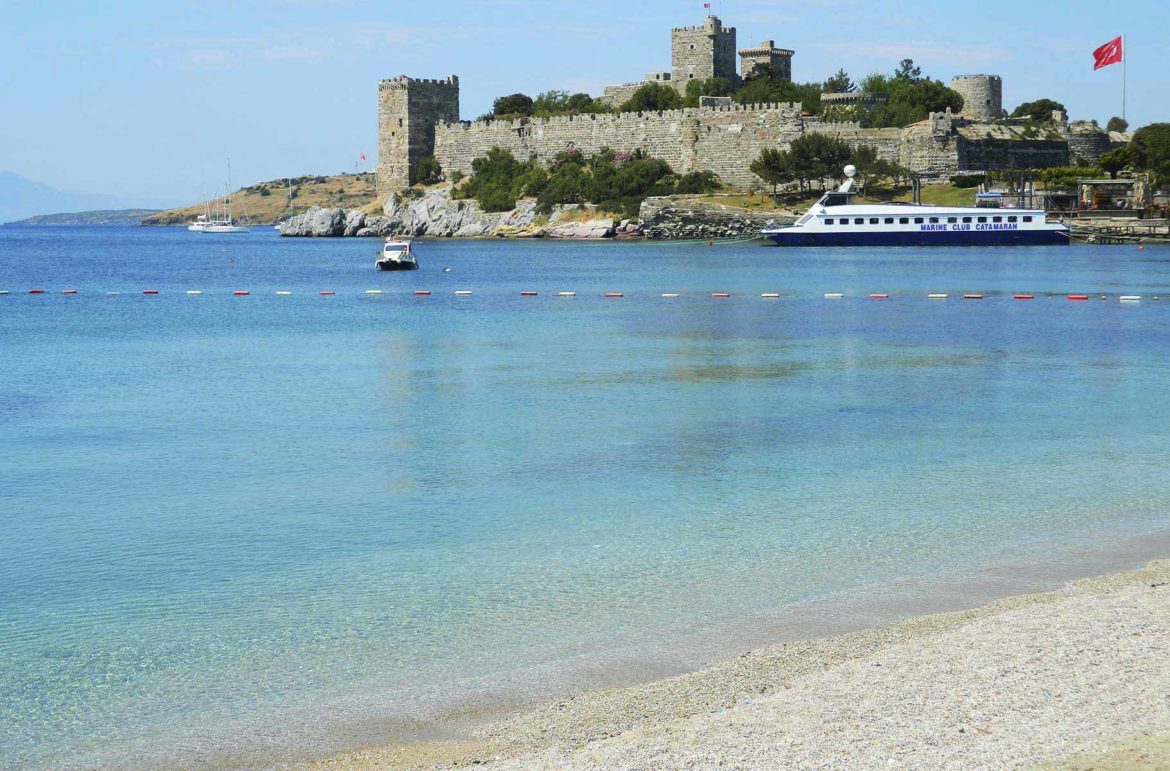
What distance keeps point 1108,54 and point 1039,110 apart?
2443 centimetres

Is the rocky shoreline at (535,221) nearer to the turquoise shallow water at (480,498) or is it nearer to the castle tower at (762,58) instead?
the castle tower at (762,58)

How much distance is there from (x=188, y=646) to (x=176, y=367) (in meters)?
12.2

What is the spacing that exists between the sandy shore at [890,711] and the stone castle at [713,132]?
170ft

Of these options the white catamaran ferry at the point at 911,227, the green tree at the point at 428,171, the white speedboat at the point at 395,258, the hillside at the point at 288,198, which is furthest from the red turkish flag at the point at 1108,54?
the hillside at the point at 288,198

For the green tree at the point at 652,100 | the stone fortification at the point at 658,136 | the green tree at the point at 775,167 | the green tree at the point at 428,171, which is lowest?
the green tree at the point at 775,167

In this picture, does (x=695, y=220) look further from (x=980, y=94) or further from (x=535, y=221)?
(x=980, y=94)

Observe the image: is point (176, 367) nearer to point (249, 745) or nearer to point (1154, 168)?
point (249, 745)

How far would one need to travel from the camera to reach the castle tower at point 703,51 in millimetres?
66375

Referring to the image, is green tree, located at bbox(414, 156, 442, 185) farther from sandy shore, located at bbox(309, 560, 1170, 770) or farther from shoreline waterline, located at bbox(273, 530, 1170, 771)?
sandy shore, located at bbox(309, 560, 1170, 770)

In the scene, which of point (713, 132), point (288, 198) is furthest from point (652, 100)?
point (288, 198)

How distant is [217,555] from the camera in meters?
7.95

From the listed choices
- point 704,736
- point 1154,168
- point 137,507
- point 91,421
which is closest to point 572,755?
point 704,736

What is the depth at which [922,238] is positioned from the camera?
49875 mm

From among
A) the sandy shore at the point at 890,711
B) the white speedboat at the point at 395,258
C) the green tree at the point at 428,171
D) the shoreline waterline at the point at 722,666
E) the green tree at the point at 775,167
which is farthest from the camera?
the green tree at the point at 428,171
